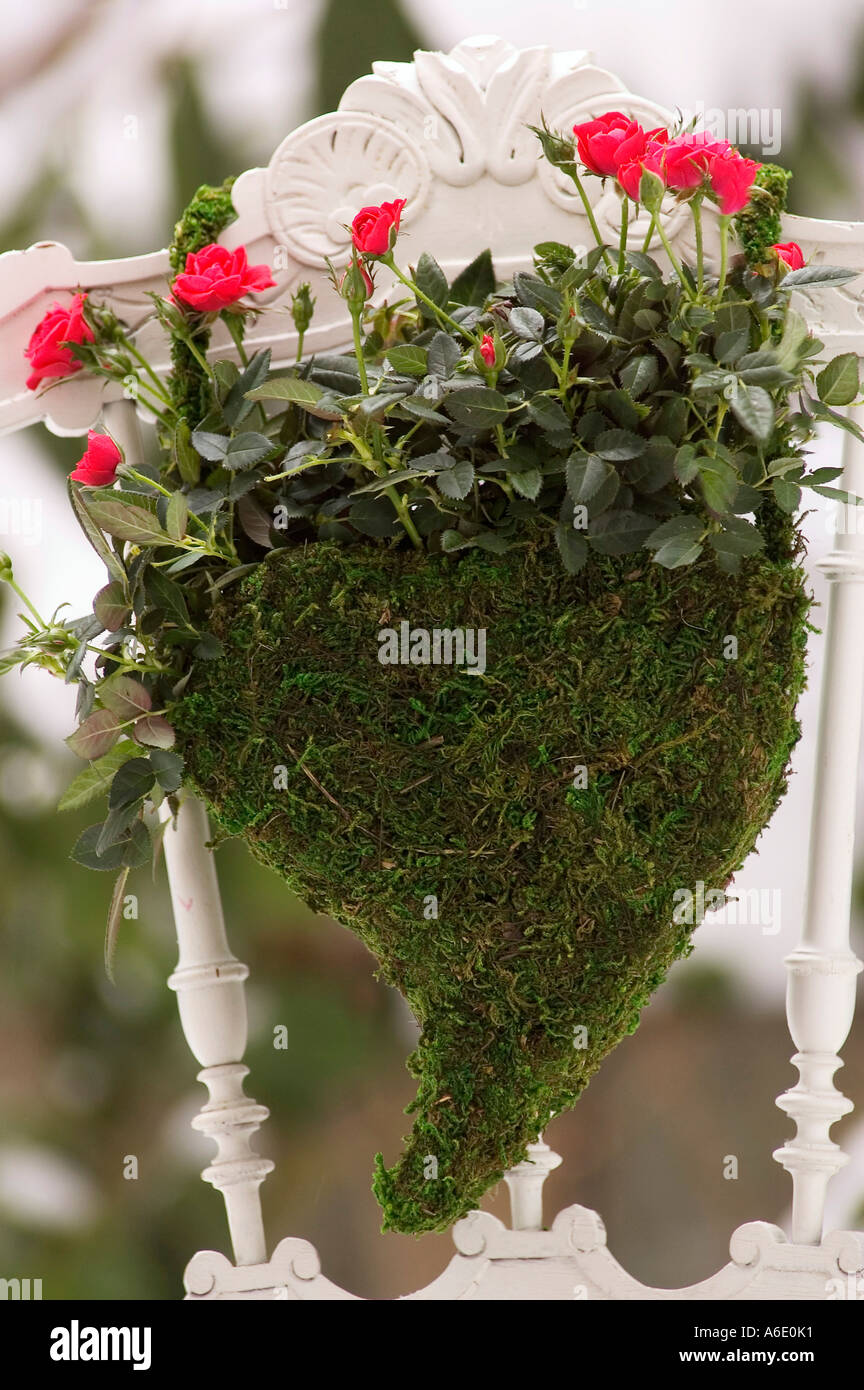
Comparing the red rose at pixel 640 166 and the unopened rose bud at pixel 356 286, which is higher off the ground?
the red rose at pixel 640 166

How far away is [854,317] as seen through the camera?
3.21 feet

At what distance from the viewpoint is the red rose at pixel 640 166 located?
2.66 feet

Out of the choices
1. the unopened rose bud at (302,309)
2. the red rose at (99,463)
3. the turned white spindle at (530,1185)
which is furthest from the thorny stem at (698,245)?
the turned white spindle at (530,1185)

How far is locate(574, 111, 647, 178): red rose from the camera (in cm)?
81

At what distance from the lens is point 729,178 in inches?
31.8

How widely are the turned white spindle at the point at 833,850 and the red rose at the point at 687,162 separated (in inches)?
10.4

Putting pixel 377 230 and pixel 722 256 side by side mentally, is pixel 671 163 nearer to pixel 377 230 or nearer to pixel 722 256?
pixel 722 256

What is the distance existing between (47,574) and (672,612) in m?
0.84

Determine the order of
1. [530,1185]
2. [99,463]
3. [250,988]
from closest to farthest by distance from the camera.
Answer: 1. [99,463]
2. [530,1185]
3. [250,988]

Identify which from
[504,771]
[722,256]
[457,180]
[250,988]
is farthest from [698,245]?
[250,988]

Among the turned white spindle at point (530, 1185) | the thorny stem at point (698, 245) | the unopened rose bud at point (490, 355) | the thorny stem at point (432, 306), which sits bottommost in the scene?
the turned white spindle at point (530, 1185)

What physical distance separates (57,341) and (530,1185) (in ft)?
2.47

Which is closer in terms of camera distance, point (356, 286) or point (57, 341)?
point (356, 286)

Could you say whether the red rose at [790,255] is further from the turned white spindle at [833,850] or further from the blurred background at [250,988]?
the blurred background at [250,988]
